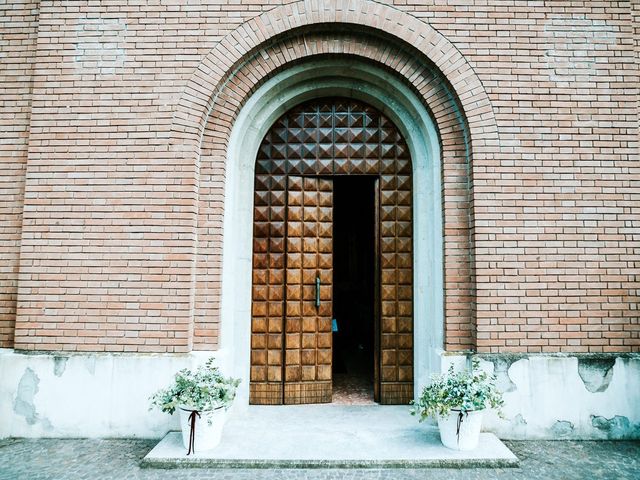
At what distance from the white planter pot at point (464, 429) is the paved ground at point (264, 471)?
27cm

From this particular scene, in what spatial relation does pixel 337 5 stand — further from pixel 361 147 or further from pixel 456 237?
pixel 456 237

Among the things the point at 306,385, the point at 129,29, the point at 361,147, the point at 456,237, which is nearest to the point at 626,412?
the point at 456,237

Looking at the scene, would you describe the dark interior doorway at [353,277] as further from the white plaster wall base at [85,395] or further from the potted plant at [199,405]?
the white plaster wall base at [85,395]

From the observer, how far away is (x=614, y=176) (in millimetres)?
4547

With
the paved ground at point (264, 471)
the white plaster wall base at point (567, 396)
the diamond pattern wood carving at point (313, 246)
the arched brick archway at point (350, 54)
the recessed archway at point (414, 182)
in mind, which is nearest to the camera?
the paved ground at point (264, 471)

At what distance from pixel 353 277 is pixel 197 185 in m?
6.98

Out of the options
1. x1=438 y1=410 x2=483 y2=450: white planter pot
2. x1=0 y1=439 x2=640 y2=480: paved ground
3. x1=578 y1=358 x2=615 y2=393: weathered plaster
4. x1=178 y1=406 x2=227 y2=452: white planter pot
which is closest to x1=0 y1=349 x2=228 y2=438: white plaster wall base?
x1=0 y1=439 x2=640 y2=480: paved ground

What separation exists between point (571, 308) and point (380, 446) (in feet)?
8.83

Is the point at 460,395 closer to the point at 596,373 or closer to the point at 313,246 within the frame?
the point at 596,373

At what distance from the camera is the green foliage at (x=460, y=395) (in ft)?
12.5

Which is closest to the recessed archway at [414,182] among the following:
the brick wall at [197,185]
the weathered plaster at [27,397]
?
the brick wall at [197,185]

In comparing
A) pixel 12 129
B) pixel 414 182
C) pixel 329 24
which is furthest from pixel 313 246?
pixel 12 129

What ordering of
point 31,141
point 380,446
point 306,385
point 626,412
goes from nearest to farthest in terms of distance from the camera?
1. point 380,446
2. point 626,412
3. point 31,141
4. point 306,385

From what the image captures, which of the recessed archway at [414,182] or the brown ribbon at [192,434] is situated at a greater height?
the recessed archway at [414,182]
